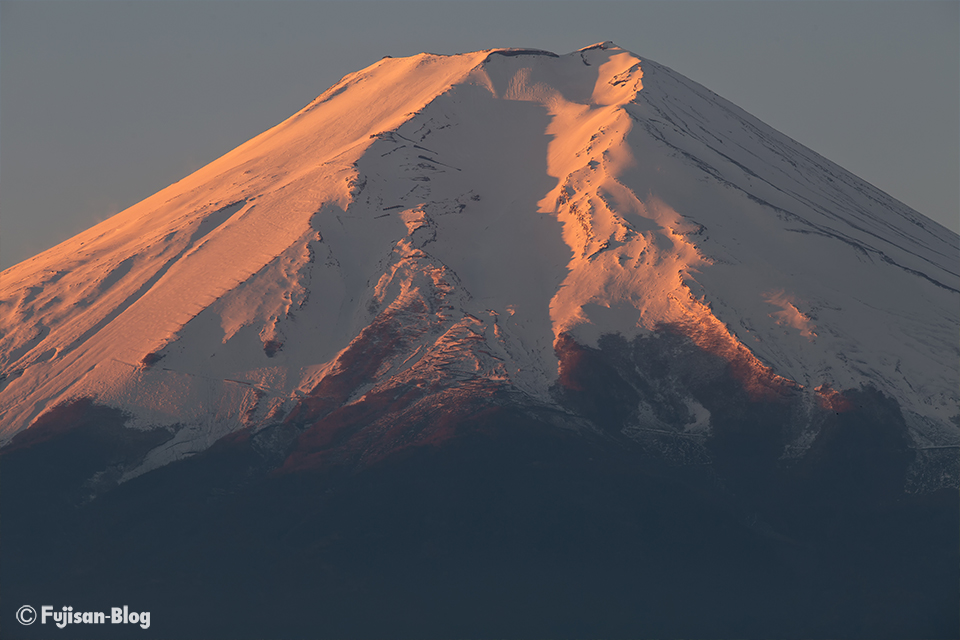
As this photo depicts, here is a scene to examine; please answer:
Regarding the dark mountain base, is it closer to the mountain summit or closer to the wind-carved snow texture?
the mountain summit

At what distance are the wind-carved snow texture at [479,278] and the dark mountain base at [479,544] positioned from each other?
355 cm

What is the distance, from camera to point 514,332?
92.1m

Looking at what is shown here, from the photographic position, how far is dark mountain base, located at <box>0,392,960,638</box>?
76.4m

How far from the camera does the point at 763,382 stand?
87000 mm

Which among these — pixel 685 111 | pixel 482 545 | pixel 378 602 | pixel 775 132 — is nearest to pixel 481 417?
pixel 482 545

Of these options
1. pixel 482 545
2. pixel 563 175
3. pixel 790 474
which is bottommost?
pixel 482 545

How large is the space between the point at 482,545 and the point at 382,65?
268 feet

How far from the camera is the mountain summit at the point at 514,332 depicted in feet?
278

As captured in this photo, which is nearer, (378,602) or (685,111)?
(378,602)

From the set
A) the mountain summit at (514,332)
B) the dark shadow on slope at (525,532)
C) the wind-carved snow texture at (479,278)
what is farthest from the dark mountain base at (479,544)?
the wind-carved snow texture at (479,278)

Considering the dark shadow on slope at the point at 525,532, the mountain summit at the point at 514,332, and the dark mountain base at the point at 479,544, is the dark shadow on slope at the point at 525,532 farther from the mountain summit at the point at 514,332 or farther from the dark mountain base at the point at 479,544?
the mountain summit at the point at 514,332

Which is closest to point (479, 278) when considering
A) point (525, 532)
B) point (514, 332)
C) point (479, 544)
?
point (514, 332)

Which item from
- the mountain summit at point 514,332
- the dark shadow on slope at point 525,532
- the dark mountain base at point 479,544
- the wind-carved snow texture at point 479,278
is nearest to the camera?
the dark mountain base at point 479,544

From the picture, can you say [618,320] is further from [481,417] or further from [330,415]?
[330,415]
